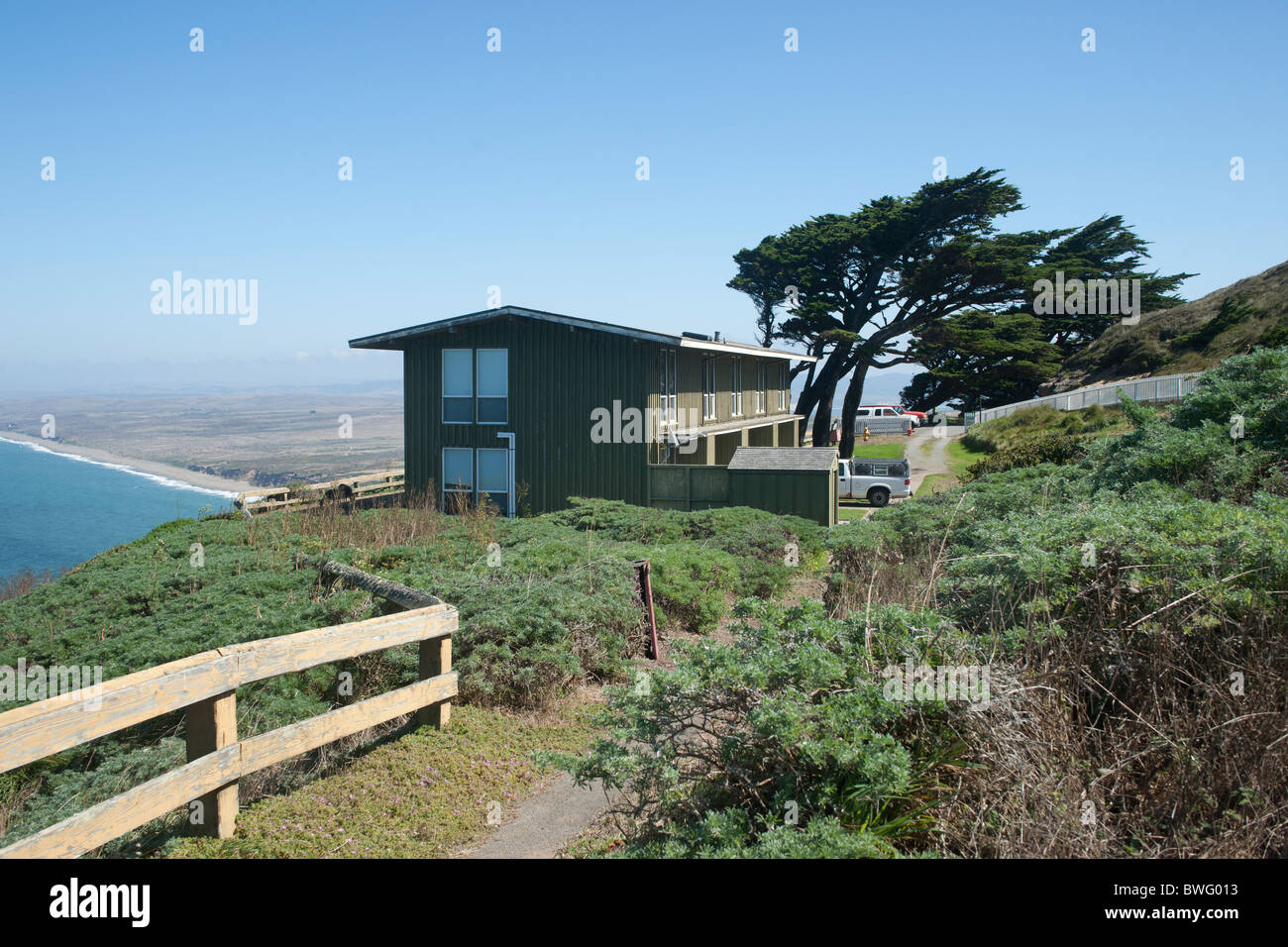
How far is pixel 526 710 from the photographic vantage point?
6734 millimetres

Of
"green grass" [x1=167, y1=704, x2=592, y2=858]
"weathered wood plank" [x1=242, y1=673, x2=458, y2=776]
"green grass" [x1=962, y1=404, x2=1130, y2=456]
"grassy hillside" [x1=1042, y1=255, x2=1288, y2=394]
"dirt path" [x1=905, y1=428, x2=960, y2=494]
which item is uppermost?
"grassy hillside" [x1=1042, y1=255, x2=1288, y2=394]

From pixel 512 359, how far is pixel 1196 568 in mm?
19761

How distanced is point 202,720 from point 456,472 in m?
19.0

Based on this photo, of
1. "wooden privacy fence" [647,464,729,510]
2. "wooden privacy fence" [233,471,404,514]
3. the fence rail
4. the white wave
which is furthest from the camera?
the white wave

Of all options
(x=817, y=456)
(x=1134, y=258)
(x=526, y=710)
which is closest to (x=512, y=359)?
(x=817, y=456)

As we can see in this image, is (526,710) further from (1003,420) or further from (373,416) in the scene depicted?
(373,416)

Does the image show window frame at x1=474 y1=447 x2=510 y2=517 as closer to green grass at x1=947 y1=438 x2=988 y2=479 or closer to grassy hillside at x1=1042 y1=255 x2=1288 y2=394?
green grass at x1=947 y1=438 x2=988 y2=479

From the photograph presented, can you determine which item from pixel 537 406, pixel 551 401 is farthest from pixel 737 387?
pixel 537 406

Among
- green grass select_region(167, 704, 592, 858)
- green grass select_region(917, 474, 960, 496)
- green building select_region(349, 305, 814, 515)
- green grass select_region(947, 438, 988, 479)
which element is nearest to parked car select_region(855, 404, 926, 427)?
green grass select_region(947, 438, 988, 479)

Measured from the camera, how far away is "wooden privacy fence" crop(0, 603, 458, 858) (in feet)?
12.0

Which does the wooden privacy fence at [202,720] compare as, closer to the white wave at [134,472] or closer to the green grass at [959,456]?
the green grass at [959,456]

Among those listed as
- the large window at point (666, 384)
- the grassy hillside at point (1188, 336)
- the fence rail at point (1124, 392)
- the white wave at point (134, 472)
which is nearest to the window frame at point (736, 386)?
the large window at point (666, 384)

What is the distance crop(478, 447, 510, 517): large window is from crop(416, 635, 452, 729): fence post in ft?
55.3
